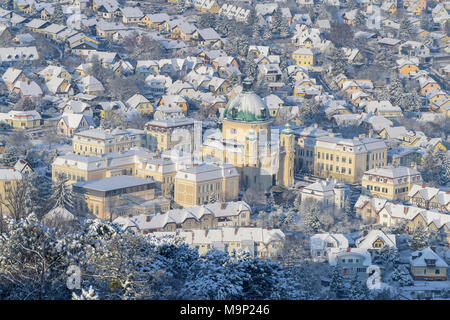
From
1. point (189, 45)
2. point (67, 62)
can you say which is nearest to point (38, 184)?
point (67, 62)

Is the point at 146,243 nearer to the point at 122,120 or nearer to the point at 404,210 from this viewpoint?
the point at 404,210

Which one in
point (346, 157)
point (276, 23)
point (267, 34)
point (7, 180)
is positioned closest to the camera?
point (7, 180)

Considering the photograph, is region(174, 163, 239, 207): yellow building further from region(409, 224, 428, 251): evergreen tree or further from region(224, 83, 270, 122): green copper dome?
region(409, 224, 428, 251): evergreen tree

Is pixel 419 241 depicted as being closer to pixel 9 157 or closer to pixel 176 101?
pixel 9 157

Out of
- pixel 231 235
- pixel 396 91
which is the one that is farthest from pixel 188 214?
pixel 396 91

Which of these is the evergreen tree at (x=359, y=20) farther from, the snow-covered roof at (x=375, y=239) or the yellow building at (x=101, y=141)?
the snow-covered roof at (x=375, y=239)

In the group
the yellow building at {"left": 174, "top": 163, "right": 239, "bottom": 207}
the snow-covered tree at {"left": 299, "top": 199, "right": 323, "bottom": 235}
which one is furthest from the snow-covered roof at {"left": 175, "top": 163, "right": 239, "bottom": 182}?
the snow-covered tree at {"left": 299, "top": 199, "right": 323, "bottom": 235}
